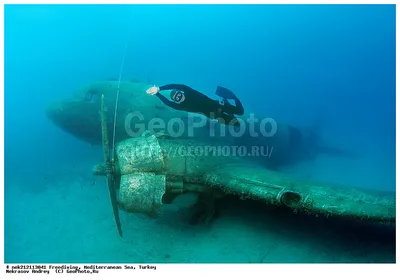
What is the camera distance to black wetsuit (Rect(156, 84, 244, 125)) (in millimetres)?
7219

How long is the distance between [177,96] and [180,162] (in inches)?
68.3

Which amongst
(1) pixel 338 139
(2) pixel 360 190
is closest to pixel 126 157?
(2) pixel 360 190

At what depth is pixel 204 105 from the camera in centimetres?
747

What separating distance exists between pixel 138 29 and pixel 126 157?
58.2 m

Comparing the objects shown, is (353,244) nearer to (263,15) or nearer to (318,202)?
(318,202)

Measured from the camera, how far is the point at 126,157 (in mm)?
6164

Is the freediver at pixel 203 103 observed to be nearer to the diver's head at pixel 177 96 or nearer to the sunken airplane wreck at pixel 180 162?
the diver's head at pixel 177 96

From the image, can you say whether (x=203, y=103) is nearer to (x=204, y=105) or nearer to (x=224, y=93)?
(x=204, y=105)

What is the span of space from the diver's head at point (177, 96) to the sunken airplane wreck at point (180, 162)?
0.96 metres

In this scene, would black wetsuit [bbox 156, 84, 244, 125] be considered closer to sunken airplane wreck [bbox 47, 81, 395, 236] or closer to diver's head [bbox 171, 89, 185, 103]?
diver's head [bbox 171, 89, 185, 103]

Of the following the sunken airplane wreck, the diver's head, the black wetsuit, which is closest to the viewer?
the sunken airplane wreck

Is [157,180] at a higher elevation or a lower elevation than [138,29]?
lower

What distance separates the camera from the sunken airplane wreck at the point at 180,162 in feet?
17.2

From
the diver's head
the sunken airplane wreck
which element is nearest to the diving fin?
the diver's head
